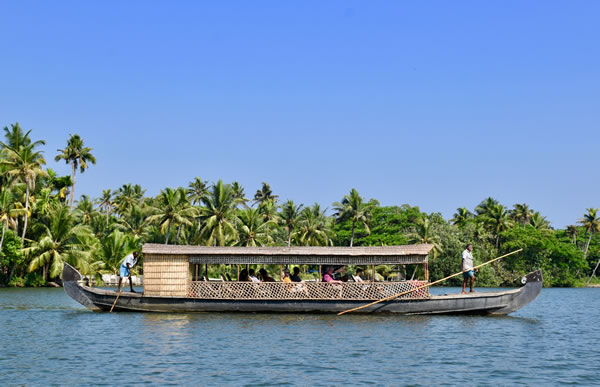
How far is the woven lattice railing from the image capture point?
19.2 metres

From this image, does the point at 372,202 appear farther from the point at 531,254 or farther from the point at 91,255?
the point at 91,255

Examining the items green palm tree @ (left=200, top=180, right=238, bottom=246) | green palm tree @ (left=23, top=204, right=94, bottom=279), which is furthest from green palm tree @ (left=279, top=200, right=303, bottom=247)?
green palm tree @ (left=23, top=204, right=94, bottom=279)

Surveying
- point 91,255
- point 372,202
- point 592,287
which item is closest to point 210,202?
point 91,255

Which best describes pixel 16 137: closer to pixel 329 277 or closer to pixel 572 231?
pixel 329 277

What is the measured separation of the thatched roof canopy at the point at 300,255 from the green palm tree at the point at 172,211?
2744cm

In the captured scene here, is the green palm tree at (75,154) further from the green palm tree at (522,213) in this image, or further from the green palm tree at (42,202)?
the green palm tree at (522,213)

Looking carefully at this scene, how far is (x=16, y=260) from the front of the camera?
39469 millimetres

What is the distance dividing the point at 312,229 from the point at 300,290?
34.5 m

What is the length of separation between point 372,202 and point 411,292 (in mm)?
41945

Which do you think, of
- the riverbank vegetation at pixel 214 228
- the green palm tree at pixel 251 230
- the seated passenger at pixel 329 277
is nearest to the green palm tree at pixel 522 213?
the riverbank vegetation at pixel 214 228

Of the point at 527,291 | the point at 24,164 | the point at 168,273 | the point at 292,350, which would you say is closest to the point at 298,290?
the point at 168,273

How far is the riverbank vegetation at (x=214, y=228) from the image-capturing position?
40.8 m

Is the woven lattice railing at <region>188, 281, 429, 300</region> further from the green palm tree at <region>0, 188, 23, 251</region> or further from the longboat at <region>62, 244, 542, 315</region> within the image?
the green palm tree at <region>0, 188, 23, 251</region>

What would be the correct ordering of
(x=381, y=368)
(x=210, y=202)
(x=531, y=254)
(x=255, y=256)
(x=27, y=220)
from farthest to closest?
1. (x=531, y=254)
2. (x=210, y=202)
3. (x=27, y=220)
4. (x=255, y=256)
5. (x=381, y=368)
